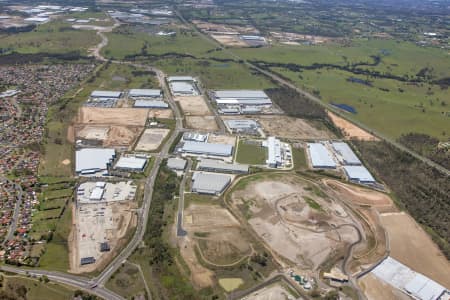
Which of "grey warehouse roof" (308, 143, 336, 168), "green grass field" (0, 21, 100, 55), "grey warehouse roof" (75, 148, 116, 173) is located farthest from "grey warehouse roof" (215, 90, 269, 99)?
"green grass field" (0, 21, 100, 55)

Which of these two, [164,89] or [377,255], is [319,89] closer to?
[164,89]

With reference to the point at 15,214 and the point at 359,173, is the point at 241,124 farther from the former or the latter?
the point at 15,214

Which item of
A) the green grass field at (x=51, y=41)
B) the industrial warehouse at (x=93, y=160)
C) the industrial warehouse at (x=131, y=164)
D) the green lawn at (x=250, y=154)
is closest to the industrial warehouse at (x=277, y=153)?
the green lawn at (x=250, y=154)

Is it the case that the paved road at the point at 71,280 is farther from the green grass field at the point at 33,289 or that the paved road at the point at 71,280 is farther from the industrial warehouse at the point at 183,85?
the industrial warehouse at the point at 183,85

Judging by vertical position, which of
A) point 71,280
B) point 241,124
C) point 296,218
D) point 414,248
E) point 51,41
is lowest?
point 71,280

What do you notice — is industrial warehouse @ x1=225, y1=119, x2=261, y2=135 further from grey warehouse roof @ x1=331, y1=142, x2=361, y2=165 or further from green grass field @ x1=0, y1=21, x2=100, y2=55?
green grass field @ x1=0, y1=21, x2=100, y2=55

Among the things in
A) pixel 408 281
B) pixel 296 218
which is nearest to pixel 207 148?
pixel 296 218
